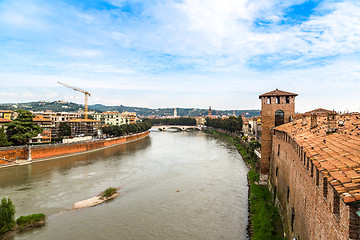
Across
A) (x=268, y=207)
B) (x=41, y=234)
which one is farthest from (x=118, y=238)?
(x=268, y=207)

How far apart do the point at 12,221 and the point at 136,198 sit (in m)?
7.97

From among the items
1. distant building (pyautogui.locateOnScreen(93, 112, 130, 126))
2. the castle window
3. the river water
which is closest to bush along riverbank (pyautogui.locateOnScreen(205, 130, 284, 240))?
the river water

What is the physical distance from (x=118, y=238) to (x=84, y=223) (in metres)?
2.96

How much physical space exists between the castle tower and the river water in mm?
3729

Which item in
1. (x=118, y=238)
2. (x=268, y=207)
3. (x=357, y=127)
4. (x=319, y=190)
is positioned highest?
(x=357, y=127)

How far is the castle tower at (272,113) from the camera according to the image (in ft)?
63.9

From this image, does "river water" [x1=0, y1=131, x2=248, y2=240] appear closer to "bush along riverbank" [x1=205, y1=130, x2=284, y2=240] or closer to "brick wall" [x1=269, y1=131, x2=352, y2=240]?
"bush along riverbank" [x1=205, y1=130, x2=284, y2=240]

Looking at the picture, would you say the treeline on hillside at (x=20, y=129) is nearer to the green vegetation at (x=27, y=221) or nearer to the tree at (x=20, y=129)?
the tree at (x=20, y=129)

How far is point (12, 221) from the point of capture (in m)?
13.5

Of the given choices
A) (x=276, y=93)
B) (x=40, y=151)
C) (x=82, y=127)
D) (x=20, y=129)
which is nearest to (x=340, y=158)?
(x=276, y=93)

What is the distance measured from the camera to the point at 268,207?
14586mm

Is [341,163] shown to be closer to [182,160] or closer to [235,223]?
[235,223]

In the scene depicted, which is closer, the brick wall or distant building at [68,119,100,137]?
the brick wall

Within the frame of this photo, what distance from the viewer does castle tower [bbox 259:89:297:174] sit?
19484mm
